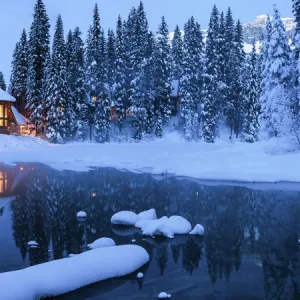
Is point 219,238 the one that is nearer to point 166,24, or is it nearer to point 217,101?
point 217,101

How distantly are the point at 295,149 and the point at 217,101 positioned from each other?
2613 centimetres

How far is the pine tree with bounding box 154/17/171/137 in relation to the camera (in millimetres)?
55188

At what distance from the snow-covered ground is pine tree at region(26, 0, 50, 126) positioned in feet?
21.1

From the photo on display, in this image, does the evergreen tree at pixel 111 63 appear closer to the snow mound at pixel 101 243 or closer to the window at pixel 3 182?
the window at pixel 3 182

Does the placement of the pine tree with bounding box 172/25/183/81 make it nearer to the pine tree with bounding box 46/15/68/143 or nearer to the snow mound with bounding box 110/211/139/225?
the pine tree with bounding box 46/15/68/143

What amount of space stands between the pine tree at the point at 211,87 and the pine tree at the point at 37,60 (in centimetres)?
2056

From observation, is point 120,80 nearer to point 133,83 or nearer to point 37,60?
point 133,83

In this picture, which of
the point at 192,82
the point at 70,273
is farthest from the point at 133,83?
the point at 70,273

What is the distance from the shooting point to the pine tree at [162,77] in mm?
55188

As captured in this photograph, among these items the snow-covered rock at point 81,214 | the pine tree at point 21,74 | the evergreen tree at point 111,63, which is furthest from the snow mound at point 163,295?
the pine tree at point 21,74

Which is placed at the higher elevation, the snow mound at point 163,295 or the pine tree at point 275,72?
the pine tree at point 275,72

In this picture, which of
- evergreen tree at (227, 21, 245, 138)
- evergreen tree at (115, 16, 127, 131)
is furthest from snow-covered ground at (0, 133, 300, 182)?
evergreen tree at (227, 21, 245, 138)

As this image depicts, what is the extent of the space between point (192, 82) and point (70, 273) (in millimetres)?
50023

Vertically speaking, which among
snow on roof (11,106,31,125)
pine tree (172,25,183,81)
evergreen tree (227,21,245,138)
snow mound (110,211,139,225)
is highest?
pine tree (172,25,183,81)
